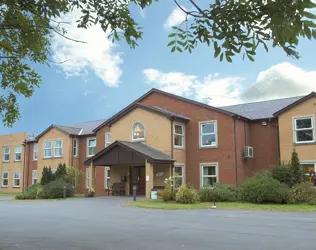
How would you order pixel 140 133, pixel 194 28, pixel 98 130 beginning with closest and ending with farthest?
pixel 194 28 → pixel 140 133 → pixel 98 130

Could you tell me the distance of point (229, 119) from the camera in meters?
25.8

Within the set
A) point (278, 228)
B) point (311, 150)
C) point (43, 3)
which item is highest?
point (43, 3)

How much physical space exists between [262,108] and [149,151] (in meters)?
10.1

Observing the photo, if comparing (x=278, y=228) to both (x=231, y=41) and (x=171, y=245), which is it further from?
(x=231, y=41)

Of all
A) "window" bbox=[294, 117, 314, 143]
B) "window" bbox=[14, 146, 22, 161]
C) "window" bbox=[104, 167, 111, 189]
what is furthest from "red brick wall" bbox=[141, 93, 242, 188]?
"window" bbox=[14, 146, 22, 161]

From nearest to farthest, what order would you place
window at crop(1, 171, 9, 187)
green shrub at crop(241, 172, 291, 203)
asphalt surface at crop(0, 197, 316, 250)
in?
1. asphalt surface at crop(0, 197, 316, 250)
2. green shrub at crop(241, 172, 291, 203)
3. window at crop(1, 171, 9, 187)

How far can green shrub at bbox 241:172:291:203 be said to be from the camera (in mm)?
19444

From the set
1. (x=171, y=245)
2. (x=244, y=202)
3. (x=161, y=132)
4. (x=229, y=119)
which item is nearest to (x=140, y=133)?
(x=161, y=132)

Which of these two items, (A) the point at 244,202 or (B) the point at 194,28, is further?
(A) the point at 244,202

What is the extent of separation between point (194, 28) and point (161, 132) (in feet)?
67.5

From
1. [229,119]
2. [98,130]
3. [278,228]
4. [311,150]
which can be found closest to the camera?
[278,228]

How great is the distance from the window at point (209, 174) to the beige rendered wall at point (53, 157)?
1509cm

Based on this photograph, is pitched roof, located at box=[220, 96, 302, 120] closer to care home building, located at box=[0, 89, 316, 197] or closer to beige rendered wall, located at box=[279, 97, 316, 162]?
care home building, located at box=[0, 89, 316, 197]

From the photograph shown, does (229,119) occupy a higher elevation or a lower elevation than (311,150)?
higher
